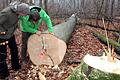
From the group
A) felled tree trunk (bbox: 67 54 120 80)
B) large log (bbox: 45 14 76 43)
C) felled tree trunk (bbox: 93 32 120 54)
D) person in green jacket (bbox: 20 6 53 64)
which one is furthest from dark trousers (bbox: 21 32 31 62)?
felled tree trunk (bbox: 67 54 120 80)

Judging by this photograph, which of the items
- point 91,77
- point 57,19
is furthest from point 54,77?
point 57,19

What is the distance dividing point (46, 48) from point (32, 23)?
65 cm

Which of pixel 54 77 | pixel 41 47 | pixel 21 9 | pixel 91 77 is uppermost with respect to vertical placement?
pixel 21 9

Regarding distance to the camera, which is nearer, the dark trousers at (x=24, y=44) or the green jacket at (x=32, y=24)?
the green jacket at (x=32, y=24)

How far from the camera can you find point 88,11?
1352 centimetres

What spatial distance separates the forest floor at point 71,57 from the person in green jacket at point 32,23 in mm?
543

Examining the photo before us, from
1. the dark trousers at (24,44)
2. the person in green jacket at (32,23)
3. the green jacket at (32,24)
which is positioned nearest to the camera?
the person in green jacket at (32,23)

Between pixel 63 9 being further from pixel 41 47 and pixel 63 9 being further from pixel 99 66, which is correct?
pixel 99 66

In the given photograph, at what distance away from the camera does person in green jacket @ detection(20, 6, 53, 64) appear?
6.03m

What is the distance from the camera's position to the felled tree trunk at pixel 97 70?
278 cm

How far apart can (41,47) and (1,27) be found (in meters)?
1.11

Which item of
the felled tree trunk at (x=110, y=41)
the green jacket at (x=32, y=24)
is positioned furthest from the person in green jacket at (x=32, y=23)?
the felled tree trunk at (x=110, y=41)

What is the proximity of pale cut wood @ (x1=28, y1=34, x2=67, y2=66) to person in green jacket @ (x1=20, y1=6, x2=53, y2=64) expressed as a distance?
16cm

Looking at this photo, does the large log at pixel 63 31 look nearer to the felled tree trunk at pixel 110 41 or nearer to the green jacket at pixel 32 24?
the green jacket at pixel 32 24
